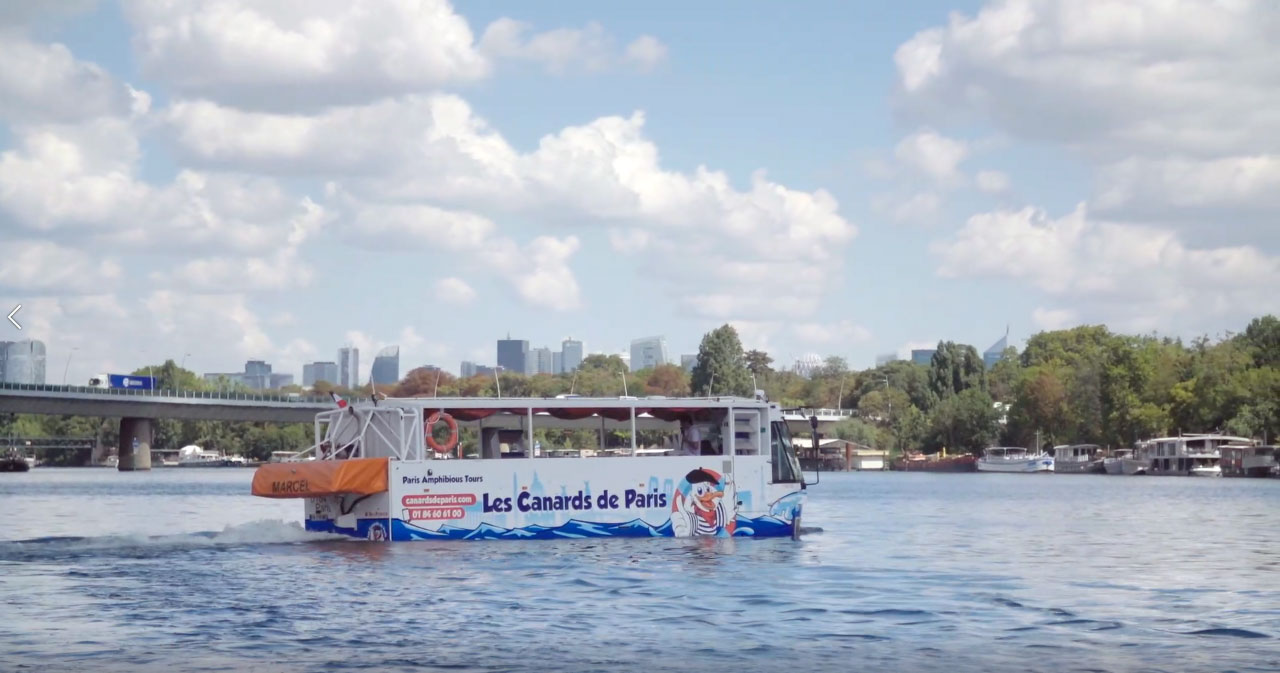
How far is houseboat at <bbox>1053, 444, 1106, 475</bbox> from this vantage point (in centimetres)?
14550

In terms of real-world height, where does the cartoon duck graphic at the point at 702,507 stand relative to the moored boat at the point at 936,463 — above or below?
below

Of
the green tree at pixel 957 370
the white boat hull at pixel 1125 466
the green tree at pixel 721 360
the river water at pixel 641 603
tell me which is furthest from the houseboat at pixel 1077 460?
the river water at pixel 641 603

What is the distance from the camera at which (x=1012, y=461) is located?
152500mm

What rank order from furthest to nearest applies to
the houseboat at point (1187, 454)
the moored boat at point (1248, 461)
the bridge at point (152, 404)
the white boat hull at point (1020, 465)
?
the white boat hull at point (1020, 465)
the houseboat at point (1187, 454)
the moored boat at point (1248, 461)
the bridge at point (152, 404)

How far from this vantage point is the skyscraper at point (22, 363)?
4441 inches

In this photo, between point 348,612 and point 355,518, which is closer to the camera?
point 348,612

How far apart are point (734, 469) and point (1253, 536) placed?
1667cm

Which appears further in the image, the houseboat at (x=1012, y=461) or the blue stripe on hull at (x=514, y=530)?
the houseboat at (x=1012, y=461)

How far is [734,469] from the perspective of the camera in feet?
112

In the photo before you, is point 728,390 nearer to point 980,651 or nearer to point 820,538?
point 820,538

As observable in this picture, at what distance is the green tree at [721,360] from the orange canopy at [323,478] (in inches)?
5506

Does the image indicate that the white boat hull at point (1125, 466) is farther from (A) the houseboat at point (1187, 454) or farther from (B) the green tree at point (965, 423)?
(B) the green tree at point (965, 423)

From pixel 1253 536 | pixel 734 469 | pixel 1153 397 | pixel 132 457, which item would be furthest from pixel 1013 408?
pixel 734 469

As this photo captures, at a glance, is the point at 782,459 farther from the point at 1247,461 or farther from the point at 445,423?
the point at 1247,461
